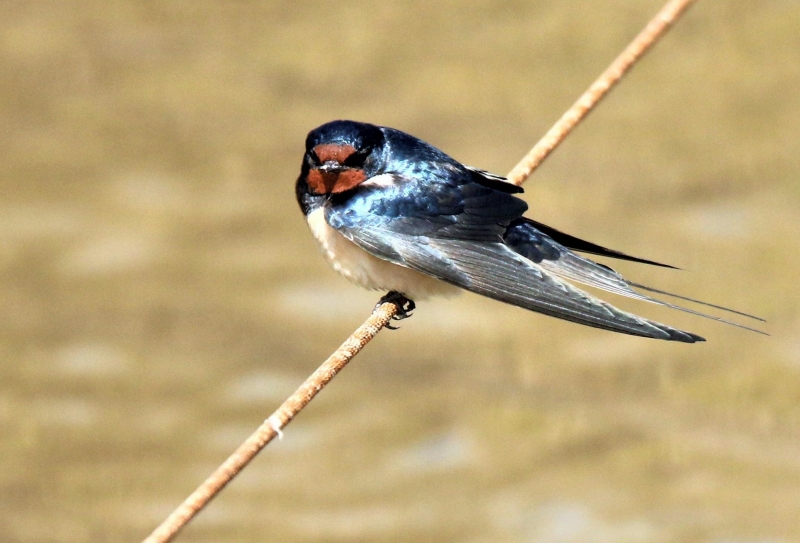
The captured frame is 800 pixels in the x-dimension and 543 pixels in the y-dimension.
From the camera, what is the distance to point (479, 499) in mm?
4445

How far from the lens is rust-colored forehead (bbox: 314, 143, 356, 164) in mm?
2656

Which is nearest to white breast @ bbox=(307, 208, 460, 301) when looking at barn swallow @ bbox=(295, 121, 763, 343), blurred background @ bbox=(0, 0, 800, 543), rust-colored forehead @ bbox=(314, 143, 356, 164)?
barn swallow @ bbox=(295, 121, 763, 343)

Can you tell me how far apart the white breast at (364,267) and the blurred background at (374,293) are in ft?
5.55

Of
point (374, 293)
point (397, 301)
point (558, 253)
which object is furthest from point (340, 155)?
point (374, 293)

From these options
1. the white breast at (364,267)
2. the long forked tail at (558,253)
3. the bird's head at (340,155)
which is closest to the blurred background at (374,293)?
the long forked tail at (558,253)

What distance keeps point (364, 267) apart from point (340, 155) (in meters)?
0.24

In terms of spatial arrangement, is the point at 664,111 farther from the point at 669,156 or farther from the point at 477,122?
the point at 477,122

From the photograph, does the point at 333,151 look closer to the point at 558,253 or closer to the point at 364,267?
the point at 364,267

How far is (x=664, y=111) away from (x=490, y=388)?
1668mm

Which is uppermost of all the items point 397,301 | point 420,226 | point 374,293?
point 374,293

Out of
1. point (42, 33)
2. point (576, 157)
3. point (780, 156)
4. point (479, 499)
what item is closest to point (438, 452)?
point (479, 499)

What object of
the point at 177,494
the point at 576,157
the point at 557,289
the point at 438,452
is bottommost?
the point at 557,289

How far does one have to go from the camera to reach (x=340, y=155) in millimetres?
2678

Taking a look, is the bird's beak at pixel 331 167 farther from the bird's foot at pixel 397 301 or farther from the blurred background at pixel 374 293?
the blurred background at pixel 374 293
